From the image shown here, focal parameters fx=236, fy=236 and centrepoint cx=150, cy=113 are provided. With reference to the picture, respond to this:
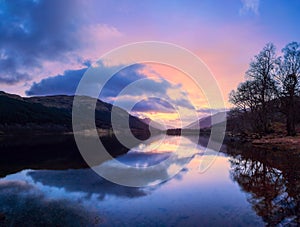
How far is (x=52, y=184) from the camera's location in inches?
729

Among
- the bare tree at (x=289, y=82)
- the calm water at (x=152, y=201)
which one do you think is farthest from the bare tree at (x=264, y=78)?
the calm water at (x=152, y=201)

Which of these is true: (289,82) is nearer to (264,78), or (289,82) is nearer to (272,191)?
(264,78)

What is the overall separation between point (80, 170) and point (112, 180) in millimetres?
6415

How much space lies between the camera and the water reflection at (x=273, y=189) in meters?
10.8

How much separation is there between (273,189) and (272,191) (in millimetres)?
527

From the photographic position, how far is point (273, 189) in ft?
50.8

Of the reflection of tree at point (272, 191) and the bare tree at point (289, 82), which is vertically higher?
the bare tree at point (289, 82)

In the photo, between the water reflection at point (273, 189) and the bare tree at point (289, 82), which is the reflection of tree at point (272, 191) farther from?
the bare tree at point (289, 82)

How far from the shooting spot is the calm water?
10.9m

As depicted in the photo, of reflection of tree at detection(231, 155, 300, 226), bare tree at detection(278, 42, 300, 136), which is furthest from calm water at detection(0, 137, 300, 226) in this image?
bare tree at detection(278, 42, 300, 136)

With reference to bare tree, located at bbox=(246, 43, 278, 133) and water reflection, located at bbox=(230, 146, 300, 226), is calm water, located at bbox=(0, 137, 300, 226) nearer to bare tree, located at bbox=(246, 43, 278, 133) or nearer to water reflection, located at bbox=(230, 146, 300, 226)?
water reflection, located at bbox=(230, 146, 300, 226)

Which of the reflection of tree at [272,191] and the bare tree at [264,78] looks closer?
the reflection of tree at [272,191]

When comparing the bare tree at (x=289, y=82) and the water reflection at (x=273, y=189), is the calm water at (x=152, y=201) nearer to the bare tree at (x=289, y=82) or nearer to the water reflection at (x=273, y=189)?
the water reflection at (x=273, y=189)

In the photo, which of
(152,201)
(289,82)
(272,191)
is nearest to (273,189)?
(272,191)
